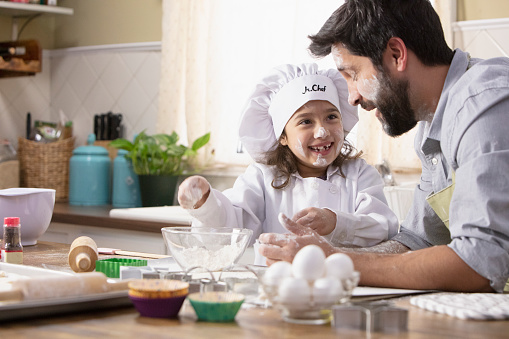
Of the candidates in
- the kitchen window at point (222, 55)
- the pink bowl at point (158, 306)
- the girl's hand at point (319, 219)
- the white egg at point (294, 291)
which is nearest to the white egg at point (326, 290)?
the white egg at point (294, 291)

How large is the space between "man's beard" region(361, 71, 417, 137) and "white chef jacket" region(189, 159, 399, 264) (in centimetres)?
30

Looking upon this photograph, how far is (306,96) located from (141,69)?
201 centimetres

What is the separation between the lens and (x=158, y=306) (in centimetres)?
97

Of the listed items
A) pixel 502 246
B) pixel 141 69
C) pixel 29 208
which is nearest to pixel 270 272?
pixel 502 246

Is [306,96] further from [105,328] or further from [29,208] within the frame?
[105,328]

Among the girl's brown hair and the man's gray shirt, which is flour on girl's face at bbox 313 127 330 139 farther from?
the man's gray shirt

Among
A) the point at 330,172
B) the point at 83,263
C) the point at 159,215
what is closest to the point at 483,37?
the point at 330,172

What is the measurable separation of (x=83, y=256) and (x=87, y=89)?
2.82m

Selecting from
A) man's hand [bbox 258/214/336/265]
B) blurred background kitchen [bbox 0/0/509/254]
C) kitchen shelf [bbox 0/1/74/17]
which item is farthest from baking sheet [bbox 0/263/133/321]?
kitchen shelf [bbox 0/1/74/17]

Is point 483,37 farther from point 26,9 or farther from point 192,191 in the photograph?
point 26,9

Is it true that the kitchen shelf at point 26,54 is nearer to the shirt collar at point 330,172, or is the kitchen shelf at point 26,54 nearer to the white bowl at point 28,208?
the white bowl at point 28,208

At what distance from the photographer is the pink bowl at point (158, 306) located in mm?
967

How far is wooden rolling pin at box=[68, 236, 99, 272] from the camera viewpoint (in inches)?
53.2

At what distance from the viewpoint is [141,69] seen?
3.78 m
